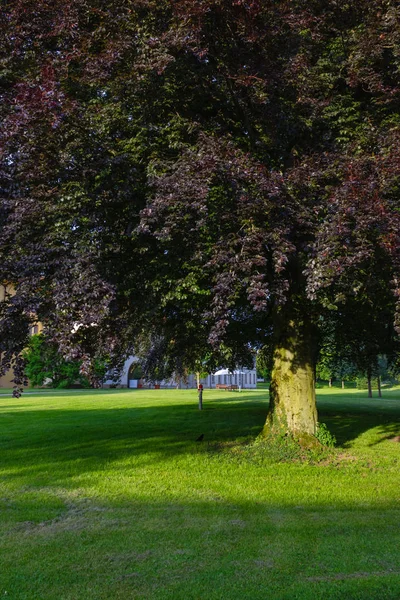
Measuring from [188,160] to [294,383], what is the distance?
5798mm

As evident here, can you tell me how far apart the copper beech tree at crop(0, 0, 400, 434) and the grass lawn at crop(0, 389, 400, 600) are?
216 centimetres

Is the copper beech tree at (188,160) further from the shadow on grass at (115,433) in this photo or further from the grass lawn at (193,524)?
the shadow on grass at (115,433)

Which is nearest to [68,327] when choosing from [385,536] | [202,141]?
[202,141]

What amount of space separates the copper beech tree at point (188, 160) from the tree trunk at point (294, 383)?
4.62 feet

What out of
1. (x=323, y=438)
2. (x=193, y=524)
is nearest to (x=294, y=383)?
(x=323, y=438)

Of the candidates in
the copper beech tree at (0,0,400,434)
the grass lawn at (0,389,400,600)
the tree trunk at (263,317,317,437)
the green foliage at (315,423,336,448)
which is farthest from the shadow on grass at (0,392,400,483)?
the copper beech tree at (0,0,400,434)

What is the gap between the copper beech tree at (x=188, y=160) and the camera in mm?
7871

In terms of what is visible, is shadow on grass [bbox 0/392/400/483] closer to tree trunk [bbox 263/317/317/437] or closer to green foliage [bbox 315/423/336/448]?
green foliage [bbox 315/423/336/448]

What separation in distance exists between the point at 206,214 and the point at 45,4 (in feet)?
15.3

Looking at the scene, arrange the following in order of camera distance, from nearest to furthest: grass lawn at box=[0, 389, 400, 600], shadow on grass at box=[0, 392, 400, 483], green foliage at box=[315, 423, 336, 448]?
grass lawn at box=[0, 389, 400, 600] < shadow on grass at box=[0, 392, 400, 483] < green foliage at box=[315, 423, 336, 448]

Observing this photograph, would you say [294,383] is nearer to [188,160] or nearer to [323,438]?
[323,438]

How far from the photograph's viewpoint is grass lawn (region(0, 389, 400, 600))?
15.3 ft

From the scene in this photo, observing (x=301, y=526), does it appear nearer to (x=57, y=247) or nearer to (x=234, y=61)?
(x=57, y=247)

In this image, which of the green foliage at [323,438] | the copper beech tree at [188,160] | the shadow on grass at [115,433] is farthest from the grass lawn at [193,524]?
the copper beech tree at [188,160]
